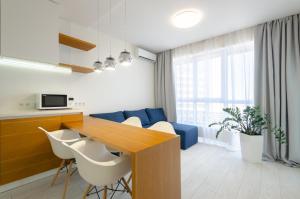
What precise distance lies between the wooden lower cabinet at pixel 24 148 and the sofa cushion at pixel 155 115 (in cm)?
237

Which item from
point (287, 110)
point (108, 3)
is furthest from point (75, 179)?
point (287, 110)

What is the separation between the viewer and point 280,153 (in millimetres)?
2668

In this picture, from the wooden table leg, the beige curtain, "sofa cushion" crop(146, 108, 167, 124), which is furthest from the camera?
the beige curtain

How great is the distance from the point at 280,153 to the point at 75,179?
359 cm

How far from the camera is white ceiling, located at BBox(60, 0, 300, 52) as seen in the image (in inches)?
89.3

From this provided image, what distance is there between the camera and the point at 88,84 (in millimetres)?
3154

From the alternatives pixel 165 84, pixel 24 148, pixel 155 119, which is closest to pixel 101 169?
pixel 24 148

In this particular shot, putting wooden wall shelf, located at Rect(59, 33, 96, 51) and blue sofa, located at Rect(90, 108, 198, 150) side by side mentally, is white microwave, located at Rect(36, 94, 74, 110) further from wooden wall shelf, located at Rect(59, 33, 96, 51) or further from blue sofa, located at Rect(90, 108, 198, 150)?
wooden wall shelf, located at Rect(59, 33, 96, 51)

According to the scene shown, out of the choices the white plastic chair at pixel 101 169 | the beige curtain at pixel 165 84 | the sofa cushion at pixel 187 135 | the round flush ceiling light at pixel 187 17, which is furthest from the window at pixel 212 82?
the white plastic chair at pixel 101 169

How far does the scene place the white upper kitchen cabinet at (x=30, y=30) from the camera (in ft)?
5.69

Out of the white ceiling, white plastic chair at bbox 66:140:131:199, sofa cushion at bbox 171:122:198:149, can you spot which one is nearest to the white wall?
the white ceiling

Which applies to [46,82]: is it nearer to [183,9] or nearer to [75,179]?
[75,179]

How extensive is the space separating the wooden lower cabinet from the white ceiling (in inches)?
73.1

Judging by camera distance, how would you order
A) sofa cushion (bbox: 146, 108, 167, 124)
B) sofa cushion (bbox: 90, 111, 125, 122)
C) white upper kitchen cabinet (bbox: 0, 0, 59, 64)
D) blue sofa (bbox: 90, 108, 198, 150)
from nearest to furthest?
white upper kitchen cabinet (bbox: 0, 0, 59, 64)
sofa cushion (bbox: 90, 111, 125, 122)
blue sofa (bbox: 90, 108, 198, 150)
sofa cushion (bbox: 146, 108, 167, 124)
